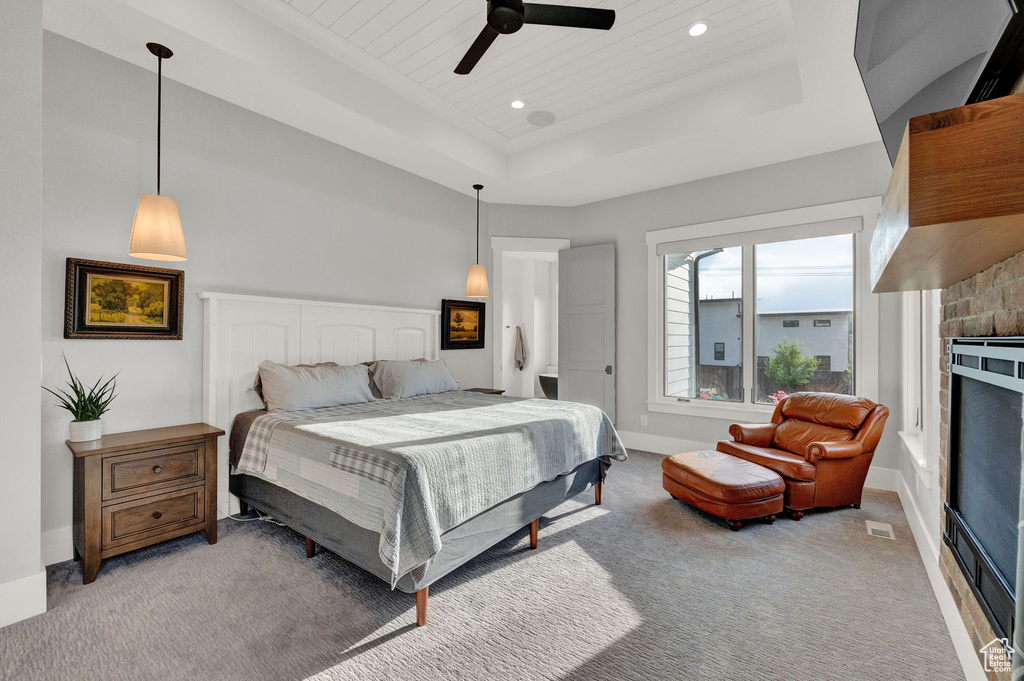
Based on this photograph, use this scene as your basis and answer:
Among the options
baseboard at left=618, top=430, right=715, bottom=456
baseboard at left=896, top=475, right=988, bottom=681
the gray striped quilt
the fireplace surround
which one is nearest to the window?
baseboard at left=618, top=430, right=715, bottom=456

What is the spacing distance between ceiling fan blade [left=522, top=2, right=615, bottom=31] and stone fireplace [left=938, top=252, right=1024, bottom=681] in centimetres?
190

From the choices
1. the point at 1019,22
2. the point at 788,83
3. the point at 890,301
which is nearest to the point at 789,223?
the point at 890,301

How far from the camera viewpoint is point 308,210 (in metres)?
3.77

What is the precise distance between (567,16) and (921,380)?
319cm

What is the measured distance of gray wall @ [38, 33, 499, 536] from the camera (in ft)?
8.41

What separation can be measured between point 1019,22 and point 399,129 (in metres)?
3.49

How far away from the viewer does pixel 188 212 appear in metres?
3.07

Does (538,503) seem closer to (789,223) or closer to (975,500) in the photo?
(975,500)

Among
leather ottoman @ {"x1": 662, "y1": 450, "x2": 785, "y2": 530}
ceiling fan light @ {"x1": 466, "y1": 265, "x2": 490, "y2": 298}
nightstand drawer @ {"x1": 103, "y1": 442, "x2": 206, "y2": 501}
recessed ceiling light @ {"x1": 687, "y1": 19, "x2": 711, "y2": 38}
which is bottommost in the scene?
leather ottoman @ {"x1": 662, "y1": 450, "x2": 785, "y2": 530}

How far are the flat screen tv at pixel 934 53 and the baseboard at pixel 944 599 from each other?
5.64 ft

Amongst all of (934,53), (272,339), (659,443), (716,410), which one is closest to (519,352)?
(659,443)

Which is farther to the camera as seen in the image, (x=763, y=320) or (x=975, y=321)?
(x=763, y=320)

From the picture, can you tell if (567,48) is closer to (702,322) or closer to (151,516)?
(702,322)

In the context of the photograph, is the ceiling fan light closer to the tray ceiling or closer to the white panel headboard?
the white panel headboard
